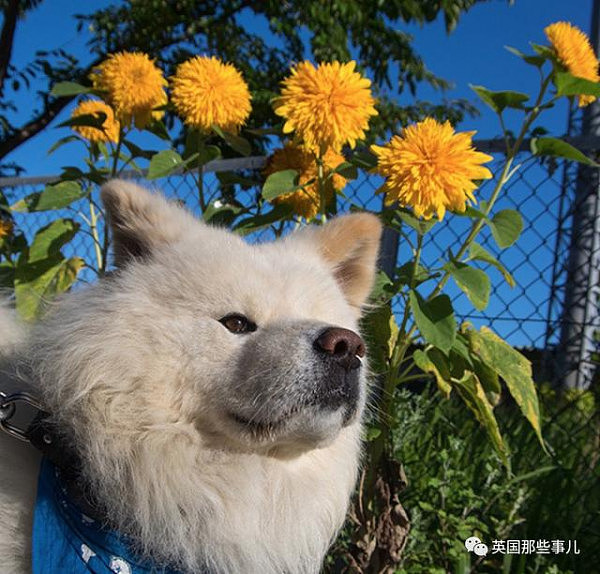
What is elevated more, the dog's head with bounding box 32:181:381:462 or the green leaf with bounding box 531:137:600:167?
the green leaf with bounding box 531:137:600:167

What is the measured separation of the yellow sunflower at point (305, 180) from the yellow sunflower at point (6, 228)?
1690mm

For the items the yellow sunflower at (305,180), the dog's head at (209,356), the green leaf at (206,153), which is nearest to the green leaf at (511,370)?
the dog's head at (209,356)

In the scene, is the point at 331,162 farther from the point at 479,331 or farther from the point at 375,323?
the point at 479,331

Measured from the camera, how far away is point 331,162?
255 centimetres

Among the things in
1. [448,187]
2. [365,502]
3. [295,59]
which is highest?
[295,59]

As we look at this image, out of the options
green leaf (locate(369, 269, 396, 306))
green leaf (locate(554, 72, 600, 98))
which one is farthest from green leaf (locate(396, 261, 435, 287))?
green leaf (locate(554, 72, 600, 98))

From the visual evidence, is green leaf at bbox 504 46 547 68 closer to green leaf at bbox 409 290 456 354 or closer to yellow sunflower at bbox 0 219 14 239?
green leaf at bbox 409 290 456 354

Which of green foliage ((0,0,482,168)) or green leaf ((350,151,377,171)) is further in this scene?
green foliage ((0,0,482,168))

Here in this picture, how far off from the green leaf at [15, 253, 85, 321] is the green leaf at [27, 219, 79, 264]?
0.12ft

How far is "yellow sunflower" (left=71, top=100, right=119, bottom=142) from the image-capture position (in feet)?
9.54

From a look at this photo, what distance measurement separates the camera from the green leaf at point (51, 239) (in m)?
2.73

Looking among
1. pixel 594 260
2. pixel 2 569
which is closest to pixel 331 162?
pixel 2 569

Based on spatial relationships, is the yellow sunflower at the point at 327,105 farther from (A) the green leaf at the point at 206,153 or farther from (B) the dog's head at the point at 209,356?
(B) the dog's head at the point at 209,356

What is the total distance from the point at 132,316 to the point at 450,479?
5.98ft
